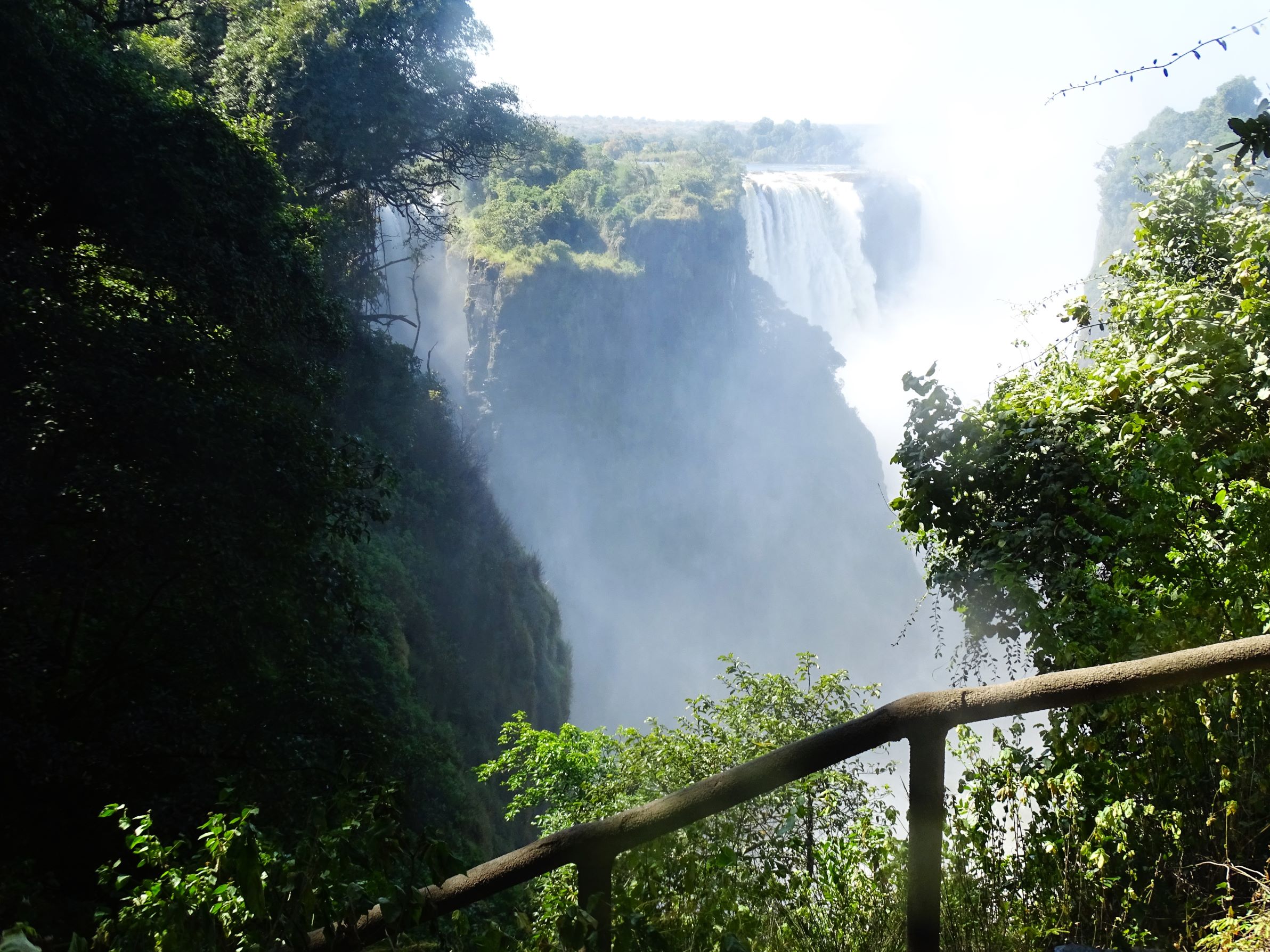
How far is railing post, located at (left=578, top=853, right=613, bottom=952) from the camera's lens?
111 centimetres

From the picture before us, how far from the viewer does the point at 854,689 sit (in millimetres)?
9930

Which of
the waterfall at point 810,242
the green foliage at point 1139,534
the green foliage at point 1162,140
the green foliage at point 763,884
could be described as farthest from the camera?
the green foliage at point 1162,140

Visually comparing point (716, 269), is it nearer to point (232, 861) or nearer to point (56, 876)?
point (56, 876)

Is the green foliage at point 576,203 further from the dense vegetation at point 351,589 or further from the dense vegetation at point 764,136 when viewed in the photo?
the dense vegetation at point 764,136

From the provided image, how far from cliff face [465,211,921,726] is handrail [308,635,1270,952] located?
37888mm

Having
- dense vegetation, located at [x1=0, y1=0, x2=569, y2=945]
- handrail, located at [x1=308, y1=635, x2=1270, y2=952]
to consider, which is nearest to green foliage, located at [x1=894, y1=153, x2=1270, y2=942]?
handrail, located at [x1=308, y1=635, x2=1270, y2=952]

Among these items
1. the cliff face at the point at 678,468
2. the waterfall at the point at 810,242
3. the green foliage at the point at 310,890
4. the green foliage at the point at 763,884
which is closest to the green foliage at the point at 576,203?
the cliff face at the point at 678,468

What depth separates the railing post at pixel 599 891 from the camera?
3.65 feet

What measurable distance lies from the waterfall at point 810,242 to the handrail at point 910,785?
169 ft

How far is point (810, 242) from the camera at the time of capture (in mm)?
56000

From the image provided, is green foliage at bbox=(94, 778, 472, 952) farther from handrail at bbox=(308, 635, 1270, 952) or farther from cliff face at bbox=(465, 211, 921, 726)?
cliff face at bbox=(465, 211, 921, 726)

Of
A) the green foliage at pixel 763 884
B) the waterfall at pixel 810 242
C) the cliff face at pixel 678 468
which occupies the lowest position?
the green foliage at pixel 763 884

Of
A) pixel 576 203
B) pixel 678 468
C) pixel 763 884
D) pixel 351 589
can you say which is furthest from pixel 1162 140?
pixel 763 884

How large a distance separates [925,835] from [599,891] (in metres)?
0.43
